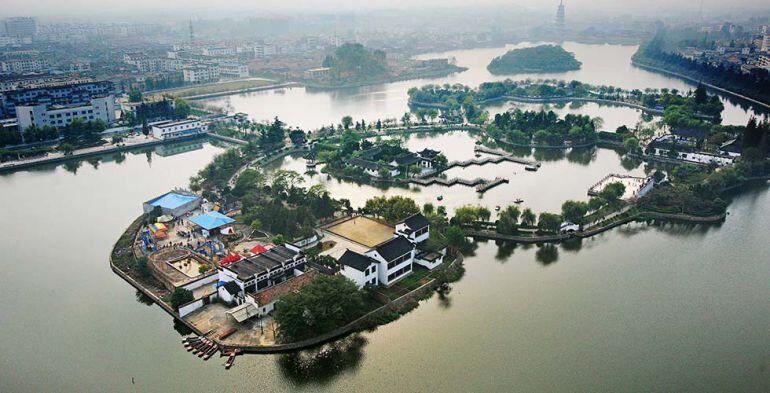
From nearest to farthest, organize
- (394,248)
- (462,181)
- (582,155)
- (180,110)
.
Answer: (394,248) → (462,181) → (582,155) → (180,110)

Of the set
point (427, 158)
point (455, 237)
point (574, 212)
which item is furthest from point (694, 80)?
point (455, 237)

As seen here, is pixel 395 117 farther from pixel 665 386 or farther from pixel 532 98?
pixel 665 386

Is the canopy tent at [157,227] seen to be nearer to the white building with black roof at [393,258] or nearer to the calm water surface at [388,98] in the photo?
the white building with black roof at [393,258]

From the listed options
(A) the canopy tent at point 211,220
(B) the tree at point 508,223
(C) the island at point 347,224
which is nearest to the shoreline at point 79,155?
(C) the island at point 347,224

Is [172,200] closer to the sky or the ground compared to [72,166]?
closer to the sky

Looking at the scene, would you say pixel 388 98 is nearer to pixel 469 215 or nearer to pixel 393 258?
pixel 469 215

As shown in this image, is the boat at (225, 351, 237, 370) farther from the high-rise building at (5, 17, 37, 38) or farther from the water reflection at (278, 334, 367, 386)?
the high-rise building at (5, 17, 37, 38)

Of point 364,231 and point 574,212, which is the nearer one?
point 364,231

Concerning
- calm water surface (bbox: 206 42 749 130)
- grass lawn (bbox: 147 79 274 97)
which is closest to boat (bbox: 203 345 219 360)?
calm water surface (bbox: 206 42 749 130)
